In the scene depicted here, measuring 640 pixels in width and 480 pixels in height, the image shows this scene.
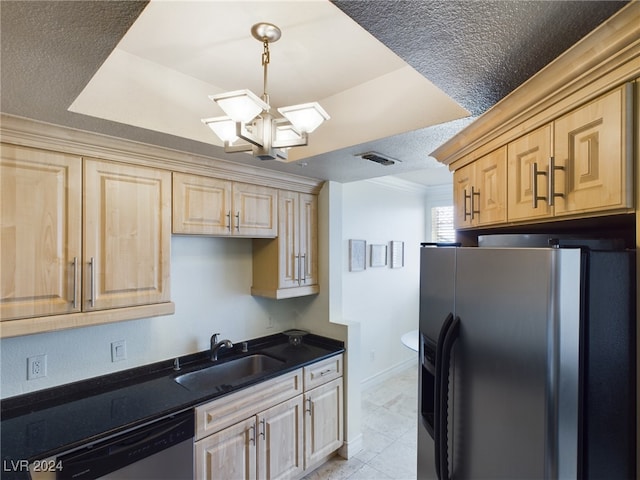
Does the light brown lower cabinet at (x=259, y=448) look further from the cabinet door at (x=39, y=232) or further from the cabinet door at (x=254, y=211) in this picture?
the cabinet door at (x=254, y=211)

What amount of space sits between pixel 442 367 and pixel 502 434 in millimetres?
234

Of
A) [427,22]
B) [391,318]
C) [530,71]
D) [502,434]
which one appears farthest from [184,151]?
[391,318]

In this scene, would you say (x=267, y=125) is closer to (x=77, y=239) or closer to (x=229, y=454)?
(x=77, y=239)

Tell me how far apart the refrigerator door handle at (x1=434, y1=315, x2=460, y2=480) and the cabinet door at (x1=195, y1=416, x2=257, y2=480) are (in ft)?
4.57

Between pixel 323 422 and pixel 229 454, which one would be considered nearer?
pixel 229 454

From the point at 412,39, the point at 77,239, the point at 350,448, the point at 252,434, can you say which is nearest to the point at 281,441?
the point at 252,434

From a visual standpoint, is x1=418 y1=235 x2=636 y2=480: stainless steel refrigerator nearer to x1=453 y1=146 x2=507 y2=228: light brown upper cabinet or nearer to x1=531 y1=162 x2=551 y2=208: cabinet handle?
x1=531 y1=162 x2=551 y2=208: cabinet handle

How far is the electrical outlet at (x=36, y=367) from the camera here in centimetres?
185

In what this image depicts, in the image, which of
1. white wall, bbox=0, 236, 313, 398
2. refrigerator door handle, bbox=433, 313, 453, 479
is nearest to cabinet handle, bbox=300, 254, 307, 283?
white wall, bbox=0, 236, 313, 398

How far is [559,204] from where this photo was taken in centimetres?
96

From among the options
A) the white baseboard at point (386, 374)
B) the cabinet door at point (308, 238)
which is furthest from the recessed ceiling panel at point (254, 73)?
the white baseboard at point (386, 374)

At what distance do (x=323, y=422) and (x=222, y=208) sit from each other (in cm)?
183

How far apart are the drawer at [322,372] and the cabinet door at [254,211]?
108 cm

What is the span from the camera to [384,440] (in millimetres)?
3084
